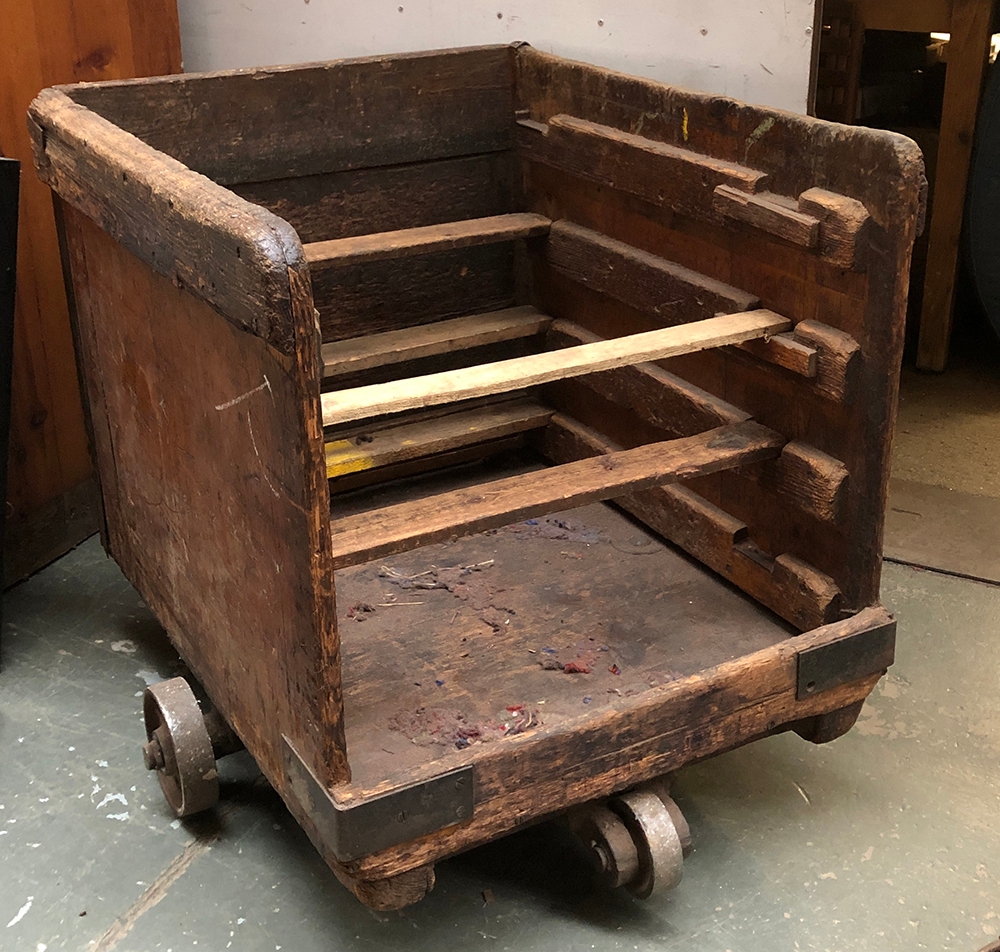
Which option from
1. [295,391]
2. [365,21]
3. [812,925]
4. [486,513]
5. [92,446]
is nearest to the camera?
[295,391]

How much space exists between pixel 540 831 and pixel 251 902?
503 mm

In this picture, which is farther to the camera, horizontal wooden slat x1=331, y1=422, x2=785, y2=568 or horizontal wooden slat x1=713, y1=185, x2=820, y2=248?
horizontal wooden slat x1=713, y1=185, x2=820, y2=248

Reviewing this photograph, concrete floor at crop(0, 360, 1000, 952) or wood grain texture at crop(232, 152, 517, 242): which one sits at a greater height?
wood grain texture at crop(232, 152, 517, 242)

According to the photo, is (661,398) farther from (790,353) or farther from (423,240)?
(423,240)

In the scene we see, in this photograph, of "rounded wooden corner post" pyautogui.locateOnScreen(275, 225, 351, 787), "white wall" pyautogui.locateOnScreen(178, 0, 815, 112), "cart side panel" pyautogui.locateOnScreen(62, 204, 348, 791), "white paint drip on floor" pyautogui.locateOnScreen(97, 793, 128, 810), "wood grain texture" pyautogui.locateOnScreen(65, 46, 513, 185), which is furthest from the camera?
"white wall" pyautogui.locateOnScreen(178, 0, 815, 112)

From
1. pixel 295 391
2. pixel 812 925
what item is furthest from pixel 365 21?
pixel 812 925

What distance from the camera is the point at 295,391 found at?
1.41m

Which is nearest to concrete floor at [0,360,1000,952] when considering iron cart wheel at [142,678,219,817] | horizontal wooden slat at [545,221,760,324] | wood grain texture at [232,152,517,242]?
iron cart wheel at [142,678,219,817]

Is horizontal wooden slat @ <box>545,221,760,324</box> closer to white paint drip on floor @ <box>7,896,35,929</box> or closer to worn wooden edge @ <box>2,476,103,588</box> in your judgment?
worn wooden edge @ <box>2,476,103,588</box>

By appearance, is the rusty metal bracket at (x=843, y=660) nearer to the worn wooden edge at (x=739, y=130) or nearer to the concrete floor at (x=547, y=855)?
the concrete floor at (x=547, y=855)

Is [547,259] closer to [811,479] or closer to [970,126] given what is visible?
[811,479]

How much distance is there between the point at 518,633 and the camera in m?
2.20

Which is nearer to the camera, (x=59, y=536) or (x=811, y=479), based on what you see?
(x=811, y=479)

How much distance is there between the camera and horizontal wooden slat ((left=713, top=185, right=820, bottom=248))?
72.7 inches
